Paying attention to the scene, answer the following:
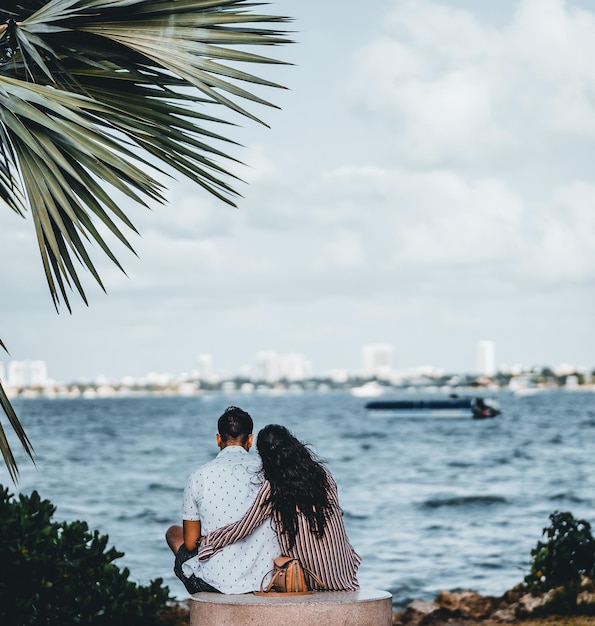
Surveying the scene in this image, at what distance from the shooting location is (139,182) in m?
4.58

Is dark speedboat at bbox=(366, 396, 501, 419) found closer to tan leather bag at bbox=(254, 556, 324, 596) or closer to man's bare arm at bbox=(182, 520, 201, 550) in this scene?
man's bare arm at bbox=(182, 520, 201, 550)

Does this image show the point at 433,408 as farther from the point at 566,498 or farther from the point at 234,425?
the point at 234,425

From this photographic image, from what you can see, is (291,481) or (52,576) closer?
(291,481)

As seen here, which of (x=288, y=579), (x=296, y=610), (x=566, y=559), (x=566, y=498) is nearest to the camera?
A: (x=296, y=610)

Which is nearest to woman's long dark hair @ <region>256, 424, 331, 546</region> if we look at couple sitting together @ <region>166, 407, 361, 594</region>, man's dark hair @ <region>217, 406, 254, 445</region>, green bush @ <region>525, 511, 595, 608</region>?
couple sitting together @ <region>166, 407, 361, 594</region>

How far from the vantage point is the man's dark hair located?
5.38 meters

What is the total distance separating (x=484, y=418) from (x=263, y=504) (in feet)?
299

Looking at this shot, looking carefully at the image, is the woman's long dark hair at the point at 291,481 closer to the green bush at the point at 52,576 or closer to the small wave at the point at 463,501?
the green bush at the point at 52,576

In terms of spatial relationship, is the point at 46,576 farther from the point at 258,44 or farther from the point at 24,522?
the point at 258,44

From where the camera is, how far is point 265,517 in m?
5.19

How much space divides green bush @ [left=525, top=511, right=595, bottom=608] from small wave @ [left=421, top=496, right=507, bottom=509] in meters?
17.0

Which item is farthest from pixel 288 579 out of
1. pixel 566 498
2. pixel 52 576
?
pixel 566 498

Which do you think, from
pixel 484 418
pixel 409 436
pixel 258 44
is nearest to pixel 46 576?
pixel 258 44

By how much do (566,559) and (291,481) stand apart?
16.4 feet
